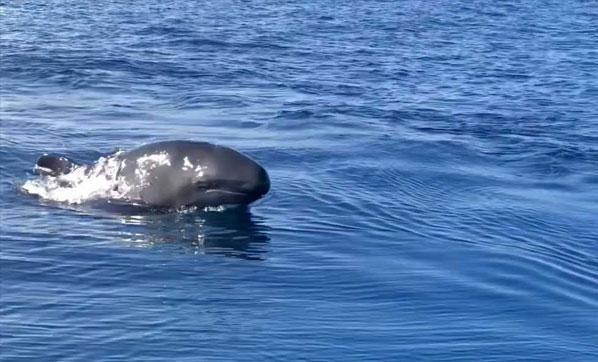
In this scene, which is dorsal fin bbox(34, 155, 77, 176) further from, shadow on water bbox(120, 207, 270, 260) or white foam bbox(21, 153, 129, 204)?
shadow on water bbox(120, 207, 270, 260)

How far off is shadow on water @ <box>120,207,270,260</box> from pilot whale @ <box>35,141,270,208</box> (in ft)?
0.66

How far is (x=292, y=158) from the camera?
64.4ft

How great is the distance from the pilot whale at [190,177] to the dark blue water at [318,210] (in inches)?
10.1

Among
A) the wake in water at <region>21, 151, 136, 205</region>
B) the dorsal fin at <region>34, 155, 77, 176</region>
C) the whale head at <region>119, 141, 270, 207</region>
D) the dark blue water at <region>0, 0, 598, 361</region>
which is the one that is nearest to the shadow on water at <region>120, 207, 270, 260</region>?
the dark blue water at <region>0, 0, 598, 361</region>

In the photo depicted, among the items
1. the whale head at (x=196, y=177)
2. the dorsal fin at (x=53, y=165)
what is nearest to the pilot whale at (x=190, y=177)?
the whale head at (x=196, y=177)

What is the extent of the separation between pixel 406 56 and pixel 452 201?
15.4 m

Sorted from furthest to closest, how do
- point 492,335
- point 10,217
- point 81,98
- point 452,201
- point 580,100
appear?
point 580,100 < point 81,98 < point 452,201 < point 10,217 < point 492,335

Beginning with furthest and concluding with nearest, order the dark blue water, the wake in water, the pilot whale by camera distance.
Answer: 1. the wake in water
2. the pilot whale
3. the dark blue water

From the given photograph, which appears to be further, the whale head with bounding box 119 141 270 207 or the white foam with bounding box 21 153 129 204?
the white foam with bounding box 21 153 129 204

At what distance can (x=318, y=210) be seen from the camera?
54.9ft

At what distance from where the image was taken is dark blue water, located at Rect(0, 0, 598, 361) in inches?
476

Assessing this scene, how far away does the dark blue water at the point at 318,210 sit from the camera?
39.7 ft

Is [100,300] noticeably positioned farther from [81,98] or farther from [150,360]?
[81,98]

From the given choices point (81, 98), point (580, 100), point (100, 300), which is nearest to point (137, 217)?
point (100, 300)
